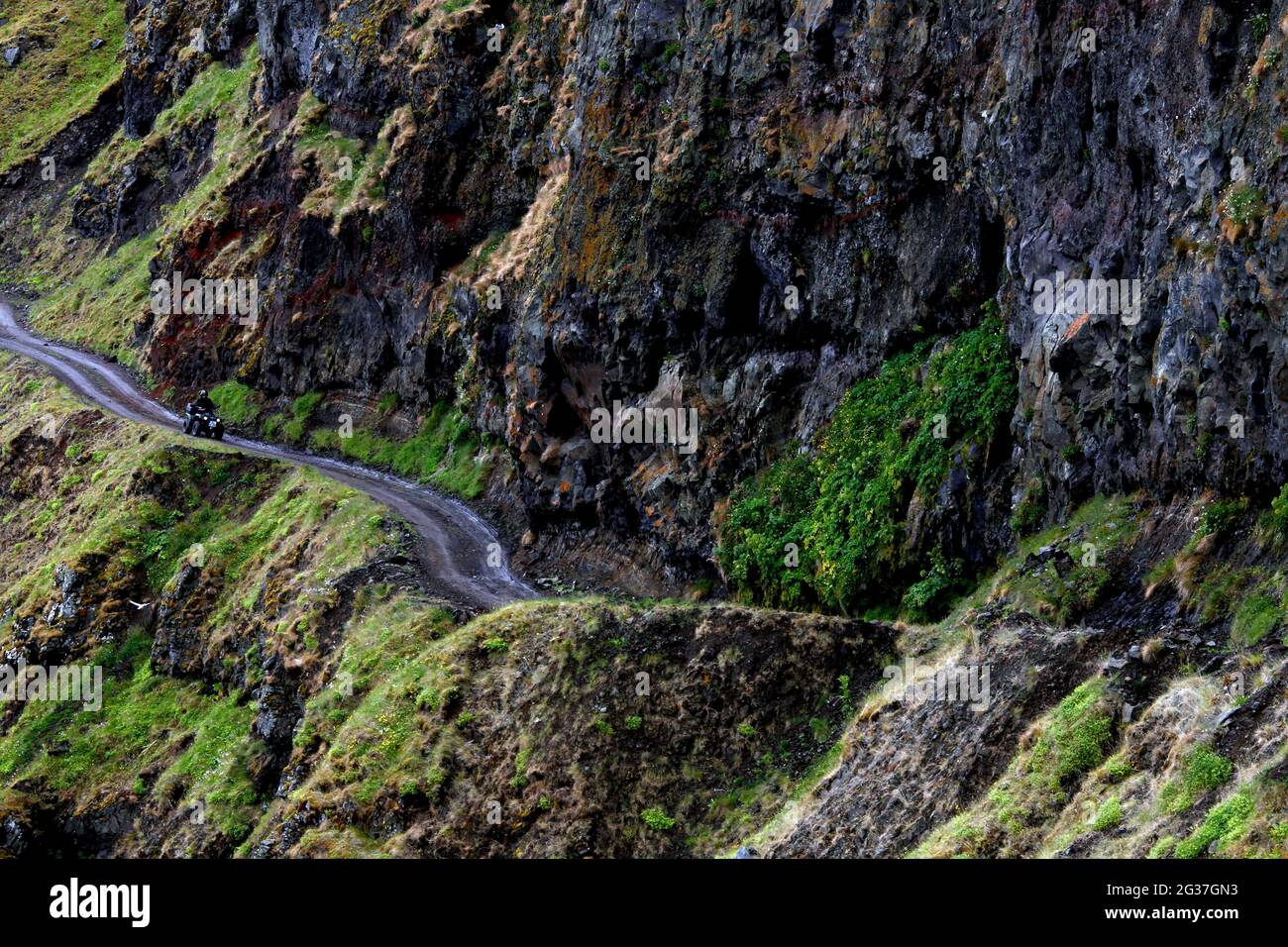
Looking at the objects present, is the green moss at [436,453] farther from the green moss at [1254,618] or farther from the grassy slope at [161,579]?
the green moss at [1254,618]

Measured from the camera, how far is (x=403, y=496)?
45.5 m

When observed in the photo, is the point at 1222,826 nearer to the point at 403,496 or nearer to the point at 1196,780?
the point at 1196,780

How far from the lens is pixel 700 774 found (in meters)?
24.9

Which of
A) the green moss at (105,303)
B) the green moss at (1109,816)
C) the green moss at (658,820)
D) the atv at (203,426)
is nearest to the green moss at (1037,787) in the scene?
the green moss at (1109,816)

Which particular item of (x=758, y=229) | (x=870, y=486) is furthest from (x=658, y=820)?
(x=758, y=229)

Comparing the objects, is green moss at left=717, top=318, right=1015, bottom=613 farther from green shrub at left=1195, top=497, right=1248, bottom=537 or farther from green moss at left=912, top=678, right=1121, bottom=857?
green moss at left=912, top=678, right=1121, bottom=857

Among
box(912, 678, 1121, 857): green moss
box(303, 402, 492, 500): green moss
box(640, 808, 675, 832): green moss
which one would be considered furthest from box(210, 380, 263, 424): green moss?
box(912, 678, 1121, 857): green moss

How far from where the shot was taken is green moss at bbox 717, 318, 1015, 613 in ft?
87.8

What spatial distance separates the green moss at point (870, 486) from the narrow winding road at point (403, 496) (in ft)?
26.3

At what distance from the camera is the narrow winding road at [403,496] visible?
36500 millimetres

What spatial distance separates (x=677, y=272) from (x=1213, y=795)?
23795 mm

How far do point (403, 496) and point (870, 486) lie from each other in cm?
2229

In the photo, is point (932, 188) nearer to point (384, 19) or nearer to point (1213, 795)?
point (1213, 795)

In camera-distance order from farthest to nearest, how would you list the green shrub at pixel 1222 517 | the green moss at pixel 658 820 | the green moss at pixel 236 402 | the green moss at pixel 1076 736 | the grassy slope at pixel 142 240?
the grassy slope at pixel 142 240 → the green moss at pixel 236 402 → the green moss at pixel 658 820 → the green shrub at pixel 1222 517 → the green moss at pixel 1076 736
